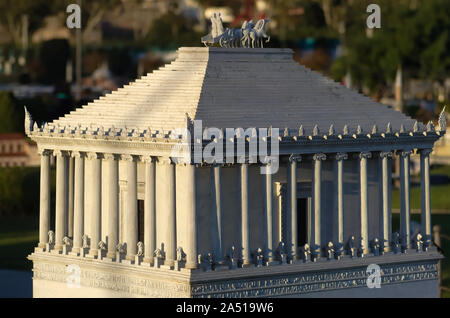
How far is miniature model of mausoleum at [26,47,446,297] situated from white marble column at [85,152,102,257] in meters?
0.05

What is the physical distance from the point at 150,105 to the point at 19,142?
2282 inches

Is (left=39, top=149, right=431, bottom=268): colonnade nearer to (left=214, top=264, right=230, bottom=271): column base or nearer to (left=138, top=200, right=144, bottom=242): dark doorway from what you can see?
(left=214, top=264, right=230, bottom=271): column base

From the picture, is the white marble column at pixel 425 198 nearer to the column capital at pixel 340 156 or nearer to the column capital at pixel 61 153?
the column capital at pixel 340 156

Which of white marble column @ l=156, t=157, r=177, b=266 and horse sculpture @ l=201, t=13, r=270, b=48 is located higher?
horse sculpture @ l=201, t=13, r=270, b=48

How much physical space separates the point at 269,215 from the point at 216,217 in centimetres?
196

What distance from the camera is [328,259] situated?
65500 millimetres

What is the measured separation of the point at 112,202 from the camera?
65.3 metres

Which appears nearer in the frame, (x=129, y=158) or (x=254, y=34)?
(x=129, y=158)

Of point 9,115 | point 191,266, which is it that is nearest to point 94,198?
point 191,266

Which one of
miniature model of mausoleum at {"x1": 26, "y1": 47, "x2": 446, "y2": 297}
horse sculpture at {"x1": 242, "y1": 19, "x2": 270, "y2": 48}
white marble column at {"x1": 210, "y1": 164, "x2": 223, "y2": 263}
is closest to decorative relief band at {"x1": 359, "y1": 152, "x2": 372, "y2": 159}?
miniature model of mausoleum at {"x1": 26, "y1": 47, "x2": 446, "y2": 297}

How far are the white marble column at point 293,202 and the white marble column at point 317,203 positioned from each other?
90 cm

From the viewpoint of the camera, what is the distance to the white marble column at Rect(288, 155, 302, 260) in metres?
64.2
